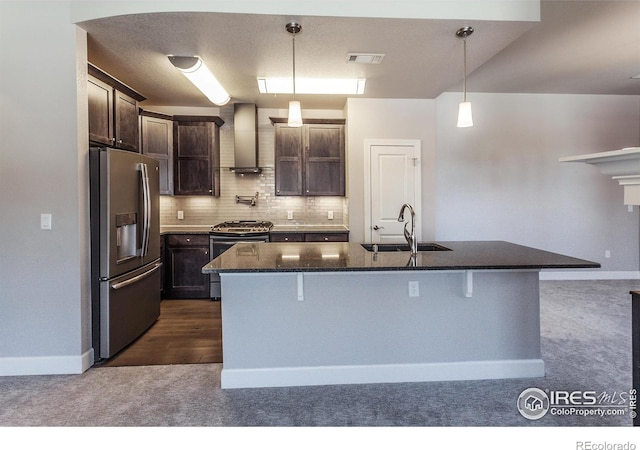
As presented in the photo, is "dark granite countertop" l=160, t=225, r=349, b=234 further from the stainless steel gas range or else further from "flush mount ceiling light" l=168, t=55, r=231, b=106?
"flush mount ceiling light" l=168, t=55, r=231, b=106

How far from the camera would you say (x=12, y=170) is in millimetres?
2652

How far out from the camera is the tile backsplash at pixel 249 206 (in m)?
5.16

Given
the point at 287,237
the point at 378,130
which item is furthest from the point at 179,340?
the point at 378,130

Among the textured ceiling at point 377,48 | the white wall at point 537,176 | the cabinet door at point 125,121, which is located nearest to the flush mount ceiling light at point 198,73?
the textured ceiling at point 377,48

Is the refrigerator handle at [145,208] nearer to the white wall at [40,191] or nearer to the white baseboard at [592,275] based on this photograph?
the white wall at [40,191]

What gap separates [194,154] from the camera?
477 cm

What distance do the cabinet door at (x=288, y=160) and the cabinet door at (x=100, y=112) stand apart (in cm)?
211

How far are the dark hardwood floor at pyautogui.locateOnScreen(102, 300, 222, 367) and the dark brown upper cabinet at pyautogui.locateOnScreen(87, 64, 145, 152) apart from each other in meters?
1.85

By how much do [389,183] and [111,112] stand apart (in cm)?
326

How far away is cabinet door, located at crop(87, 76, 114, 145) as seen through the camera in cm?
292

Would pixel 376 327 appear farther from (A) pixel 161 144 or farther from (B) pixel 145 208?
(A) pixel 161 144
